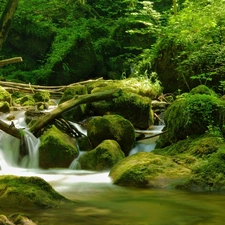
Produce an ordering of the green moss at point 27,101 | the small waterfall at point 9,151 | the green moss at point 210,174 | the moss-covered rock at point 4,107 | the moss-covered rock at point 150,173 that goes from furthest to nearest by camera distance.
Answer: the green moss at point 27,101
the moss-covered rock at point 4,107
the small waterfall at point 9,151
the moss-covered rock at point 150,173
the green moss at point 210,174

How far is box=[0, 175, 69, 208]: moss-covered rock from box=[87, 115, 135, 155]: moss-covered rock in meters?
4.01

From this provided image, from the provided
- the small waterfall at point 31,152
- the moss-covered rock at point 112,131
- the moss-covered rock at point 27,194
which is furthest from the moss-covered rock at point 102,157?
the moss-covered rock at point 27,194

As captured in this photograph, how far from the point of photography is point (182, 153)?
775 cm

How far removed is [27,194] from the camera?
16.1 ft

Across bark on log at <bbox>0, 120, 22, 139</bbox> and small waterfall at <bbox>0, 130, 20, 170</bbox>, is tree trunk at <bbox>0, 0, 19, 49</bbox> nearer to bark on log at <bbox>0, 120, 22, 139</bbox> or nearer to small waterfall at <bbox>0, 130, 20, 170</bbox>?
bark on log at <bbox>0, 120, 22, 139</bbox>

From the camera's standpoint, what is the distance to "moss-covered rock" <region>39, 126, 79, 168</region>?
871 centimetres

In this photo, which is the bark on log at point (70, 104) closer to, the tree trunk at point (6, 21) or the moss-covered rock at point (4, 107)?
the moss-covered rock at point (4, 107)

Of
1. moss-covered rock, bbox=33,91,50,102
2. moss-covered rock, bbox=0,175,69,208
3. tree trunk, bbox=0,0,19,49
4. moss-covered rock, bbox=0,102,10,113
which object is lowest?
moss-covered rock, bbox=0,175,69,208

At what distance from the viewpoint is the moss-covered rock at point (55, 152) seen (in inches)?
343

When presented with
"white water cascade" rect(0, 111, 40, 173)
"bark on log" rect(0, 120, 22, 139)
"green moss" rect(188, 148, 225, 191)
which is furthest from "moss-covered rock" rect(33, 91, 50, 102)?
"green moss" rect(188, 148, 225, 191)

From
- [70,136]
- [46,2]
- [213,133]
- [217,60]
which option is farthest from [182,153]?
[46,2]

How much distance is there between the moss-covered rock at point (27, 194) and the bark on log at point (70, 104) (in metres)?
4.43

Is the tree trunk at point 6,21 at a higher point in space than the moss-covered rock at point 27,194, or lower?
higher

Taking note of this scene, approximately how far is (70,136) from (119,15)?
590 inches
